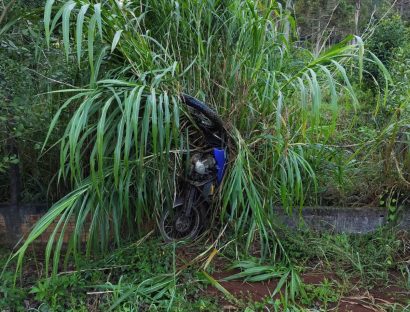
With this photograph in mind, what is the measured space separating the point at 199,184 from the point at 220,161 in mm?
223

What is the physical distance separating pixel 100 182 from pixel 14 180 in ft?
3.97

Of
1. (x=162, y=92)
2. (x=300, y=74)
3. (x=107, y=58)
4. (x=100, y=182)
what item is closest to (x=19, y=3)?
(x=107, y=58)

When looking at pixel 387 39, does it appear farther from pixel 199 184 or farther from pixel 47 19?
pixel 47 19

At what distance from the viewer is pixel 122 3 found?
305 centimetres

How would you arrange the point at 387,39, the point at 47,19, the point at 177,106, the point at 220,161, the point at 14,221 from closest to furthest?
the point at 47,19
the point at 177,106
the point at 220,161
the point at 14,221
the point at 387,39

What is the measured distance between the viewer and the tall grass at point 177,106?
2.71 metres

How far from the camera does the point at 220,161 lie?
3223 millimetres

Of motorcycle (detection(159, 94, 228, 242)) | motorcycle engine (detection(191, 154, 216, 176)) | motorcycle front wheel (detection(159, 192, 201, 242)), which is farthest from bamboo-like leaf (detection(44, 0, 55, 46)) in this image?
motorcycle front wheel (detection(159, 192, 201, 242))

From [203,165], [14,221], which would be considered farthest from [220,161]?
[14,221]

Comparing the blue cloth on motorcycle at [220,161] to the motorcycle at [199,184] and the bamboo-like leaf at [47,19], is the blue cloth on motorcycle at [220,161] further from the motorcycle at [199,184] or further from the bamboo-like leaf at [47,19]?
the bamboo-like leaf at [47,19]

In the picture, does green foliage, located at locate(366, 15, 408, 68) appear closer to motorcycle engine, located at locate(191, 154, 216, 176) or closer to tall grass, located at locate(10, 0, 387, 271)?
tall grass, located at locate(10, 0, 387, 271)

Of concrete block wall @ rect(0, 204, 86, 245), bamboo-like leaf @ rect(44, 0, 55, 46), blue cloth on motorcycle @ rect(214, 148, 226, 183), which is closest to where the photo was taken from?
bamboo-like leaf @ rect(44, 0, 55, 46)

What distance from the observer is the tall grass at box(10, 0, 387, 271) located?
271 cm

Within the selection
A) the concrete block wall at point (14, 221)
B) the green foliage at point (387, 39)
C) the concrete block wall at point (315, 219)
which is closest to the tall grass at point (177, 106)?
the concrete block wall at point (315, 219)
